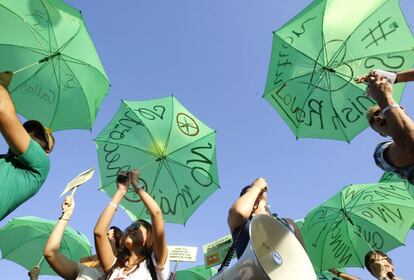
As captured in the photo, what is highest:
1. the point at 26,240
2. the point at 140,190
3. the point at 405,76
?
the point at 405,76

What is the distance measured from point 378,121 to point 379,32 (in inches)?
152

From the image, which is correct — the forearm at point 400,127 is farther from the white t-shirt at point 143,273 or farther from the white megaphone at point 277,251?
the white t-shirt at point 143,273

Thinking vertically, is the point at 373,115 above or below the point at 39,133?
below

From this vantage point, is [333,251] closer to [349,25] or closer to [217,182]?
[217,182]

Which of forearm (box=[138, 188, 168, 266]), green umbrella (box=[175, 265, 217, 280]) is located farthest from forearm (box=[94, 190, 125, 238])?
green umbrella (box=[175, 265, 217, 280])

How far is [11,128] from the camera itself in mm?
Result: 2285

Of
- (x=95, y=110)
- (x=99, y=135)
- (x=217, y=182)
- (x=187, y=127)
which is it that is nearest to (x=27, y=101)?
(x=95, y=110)

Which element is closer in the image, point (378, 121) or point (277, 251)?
point (277, 251)

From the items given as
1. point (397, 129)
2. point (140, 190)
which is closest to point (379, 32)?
point (397, 129)

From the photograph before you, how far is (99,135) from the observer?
7312 millimetres

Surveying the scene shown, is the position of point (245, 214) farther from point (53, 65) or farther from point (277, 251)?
point (53, 65)

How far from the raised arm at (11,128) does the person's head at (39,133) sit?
339mm

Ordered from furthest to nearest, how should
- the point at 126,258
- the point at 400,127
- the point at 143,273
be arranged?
the point at 126,258 → the point at 143,273 → the point at 400,127

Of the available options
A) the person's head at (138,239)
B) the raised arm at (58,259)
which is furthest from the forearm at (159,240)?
the raised arm at (58,259)
